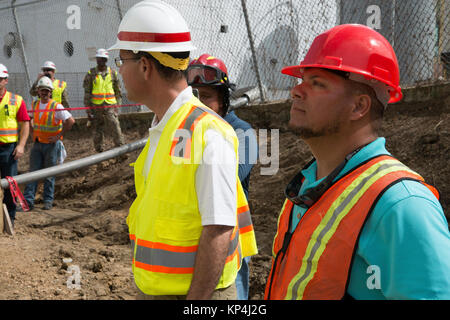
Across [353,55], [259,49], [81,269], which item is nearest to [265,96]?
[259,49]

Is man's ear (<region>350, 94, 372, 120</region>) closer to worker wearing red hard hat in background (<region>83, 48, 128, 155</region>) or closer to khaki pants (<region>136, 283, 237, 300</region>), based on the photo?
khaki pants (<region>136, 283, 237, 300</region>)

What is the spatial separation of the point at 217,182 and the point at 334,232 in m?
0.58

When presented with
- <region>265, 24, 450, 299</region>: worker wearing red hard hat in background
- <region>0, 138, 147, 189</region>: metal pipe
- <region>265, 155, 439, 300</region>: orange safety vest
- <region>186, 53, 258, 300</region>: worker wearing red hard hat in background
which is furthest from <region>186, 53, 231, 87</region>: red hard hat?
<region>0, 138, 147, 189</region>: metal pipe

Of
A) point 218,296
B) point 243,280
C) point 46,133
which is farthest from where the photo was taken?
point 46,133

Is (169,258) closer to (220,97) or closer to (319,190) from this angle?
(319,190)

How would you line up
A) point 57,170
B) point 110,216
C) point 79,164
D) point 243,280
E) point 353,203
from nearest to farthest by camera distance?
point 353,203, point 243,280, point 57,170, point 79,164, point 110,216

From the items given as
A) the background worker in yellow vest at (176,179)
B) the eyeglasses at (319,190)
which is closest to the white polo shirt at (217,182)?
the background worker in yellow vest at (176,179)

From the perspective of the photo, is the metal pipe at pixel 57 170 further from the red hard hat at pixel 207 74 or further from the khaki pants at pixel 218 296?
the khaki pants at pixel 218 296

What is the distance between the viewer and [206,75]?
341 cm

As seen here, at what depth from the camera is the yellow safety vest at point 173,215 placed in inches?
72.2

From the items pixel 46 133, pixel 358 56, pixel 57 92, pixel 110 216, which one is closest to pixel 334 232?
pixel 358 56
